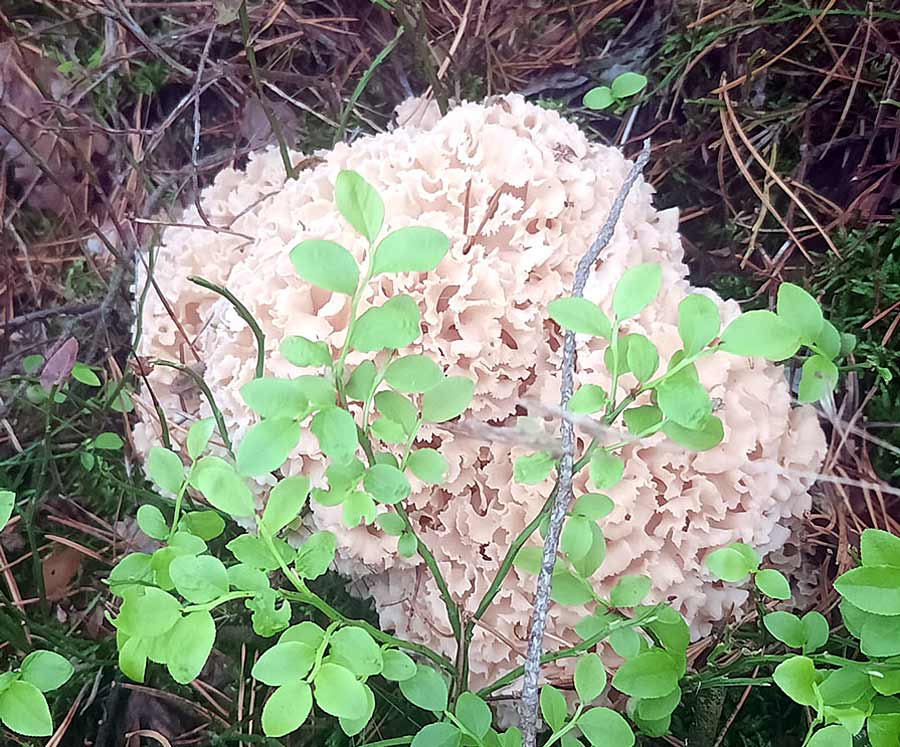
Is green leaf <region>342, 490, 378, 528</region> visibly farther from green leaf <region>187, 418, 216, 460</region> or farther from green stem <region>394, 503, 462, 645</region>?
green leaf <region>187, 418, 216, 460</region>

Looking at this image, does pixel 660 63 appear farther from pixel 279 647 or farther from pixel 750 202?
pixel 279 647

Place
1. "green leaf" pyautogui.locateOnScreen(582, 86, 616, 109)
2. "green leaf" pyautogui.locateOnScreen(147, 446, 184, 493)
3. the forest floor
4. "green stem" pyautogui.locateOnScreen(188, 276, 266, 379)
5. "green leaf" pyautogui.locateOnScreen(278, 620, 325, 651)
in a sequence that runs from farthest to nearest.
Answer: "green leaf" pyautogui.locateOnScreen(582, 86, 616, 109) < the forest floor < "green stem" pyautogui.locateOnScreen(188, 276, 266, 379) < "green leaf" pyautogui.locateOnScreen(147, 446, 184, 493) < "green leaf" pyautogui.locateOnScreen(278, 620, 325, 651)

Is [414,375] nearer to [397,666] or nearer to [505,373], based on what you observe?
[397,666]

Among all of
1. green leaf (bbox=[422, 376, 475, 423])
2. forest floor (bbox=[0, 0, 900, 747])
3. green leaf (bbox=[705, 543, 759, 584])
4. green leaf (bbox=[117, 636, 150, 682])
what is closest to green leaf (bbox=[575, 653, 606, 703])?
green leaf (bbox=[705, 543, 759, 584])

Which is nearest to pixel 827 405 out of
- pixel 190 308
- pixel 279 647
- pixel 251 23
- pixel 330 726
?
pixel 330 726

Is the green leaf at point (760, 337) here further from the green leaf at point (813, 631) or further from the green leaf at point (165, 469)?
the green leaf at point (165, 469)

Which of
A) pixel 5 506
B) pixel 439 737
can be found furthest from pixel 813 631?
pixel 5 506

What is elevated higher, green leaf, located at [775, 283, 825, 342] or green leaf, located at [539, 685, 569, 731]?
green leaf, located at [775, 283, 825, 342]
